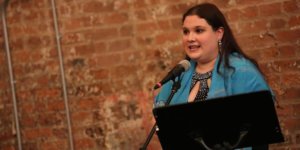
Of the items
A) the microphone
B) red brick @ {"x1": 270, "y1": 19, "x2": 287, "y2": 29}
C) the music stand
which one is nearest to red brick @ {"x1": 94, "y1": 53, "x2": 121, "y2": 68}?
red brick @ {"x1": 270, "y1": 19, "x2": 287, "y2": 29}

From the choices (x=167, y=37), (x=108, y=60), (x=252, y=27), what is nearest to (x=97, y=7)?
(x=108, y=60)

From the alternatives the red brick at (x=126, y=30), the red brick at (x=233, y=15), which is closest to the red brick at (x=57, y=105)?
the red brick at (x=126, y=30)

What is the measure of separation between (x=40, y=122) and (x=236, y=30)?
1.57 m

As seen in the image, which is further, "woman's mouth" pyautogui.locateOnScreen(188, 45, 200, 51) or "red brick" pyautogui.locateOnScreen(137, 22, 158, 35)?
"red brick" pyautogui.locateOnScreen(137, 22, 158, 35)

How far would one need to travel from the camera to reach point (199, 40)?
7.90ft

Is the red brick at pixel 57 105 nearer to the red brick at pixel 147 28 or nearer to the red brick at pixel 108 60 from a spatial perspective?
the red brick at pixel 108 60

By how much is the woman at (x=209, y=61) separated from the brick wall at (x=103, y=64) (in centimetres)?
81

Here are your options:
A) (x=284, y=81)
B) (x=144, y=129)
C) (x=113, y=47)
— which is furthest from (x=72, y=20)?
(x=284, y=81)

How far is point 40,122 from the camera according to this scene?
3590mm

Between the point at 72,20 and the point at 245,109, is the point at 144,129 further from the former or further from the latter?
the point at 245,109

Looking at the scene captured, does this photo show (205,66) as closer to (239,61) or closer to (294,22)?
(239,61)

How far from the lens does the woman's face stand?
7.91 ft

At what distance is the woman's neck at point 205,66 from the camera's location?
97.5 inches

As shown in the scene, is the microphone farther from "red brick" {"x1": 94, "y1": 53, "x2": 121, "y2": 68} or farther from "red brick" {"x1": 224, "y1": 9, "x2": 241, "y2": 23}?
"red brick" {"x1": 94, "y1": 53, "x2": 121, "y2": 68}
